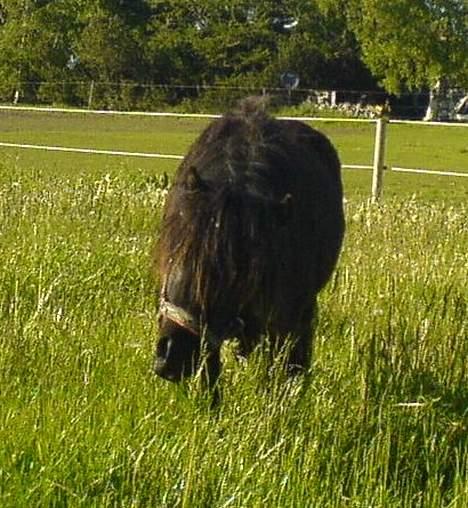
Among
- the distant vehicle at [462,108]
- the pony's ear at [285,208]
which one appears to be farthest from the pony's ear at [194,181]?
the distant vehicle at [462,108]

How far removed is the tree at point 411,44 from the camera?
168 ft

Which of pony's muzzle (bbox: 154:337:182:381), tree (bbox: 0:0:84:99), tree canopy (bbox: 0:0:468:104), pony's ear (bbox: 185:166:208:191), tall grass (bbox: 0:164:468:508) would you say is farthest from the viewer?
tree canopy (bbox: 0:0:468:104)

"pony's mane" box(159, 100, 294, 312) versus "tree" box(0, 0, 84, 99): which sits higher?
"tree" box(0, 0, 84, 99)

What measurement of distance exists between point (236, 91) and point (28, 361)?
4031 centimetres

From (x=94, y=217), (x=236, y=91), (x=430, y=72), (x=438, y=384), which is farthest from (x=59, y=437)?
(x=430, y=72)

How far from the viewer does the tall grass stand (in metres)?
2.85

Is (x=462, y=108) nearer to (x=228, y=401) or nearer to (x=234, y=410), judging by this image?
(x=228, y=401)

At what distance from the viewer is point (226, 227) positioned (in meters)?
3.25

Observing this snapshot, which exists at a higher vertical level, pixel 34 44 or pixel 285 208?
pixel 34 44

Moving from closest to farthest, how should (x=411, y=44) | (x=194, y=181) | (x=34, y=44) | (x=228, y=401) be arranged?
(x=194, y=181) < (x=228, y=401) < (x=34, y=44) < (x=411, y=44)

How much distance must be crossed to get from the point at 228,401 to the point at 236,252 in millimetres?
578

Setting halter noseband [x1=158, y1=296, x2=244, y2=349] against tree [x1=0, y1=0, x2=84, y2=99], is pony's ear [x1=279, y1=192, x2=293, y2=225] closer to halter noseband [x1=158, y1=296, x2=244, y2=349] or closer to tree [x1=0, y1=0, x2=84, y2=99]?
halter noseband [x1=158, y1=296, x2=244, y2=349]

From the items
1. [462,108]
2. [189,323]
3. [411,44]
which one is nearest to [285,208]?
[189,323]

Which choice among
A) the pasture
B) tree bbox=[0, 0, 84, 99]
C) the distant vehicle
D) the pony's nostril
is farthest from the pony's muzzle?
the distant vehicle
